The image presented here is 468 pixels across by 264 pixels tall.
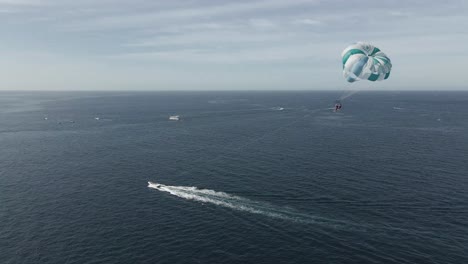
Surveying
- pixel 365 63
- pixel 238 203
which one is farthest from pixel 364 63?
pixel 238 203

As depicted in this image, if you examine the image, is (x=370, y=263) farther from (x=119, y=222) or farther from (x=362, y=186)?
(x=119, y=222)

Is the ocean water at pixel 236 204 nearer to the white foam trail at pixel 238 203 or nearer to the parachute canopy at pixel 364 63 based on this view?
the white foam trail at pixel 238 203

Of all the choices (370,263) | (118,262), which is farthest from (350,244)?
(118,262)

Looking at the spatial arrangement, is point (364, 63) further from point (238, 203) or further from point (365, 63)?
point (238, 203)

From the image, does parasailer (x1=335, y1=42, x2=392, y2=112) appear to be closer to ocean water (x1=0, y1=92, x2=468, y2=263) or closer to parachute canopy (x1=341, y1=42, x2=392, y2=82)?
parachute canopy (x1=341, y1=42, x2=392, y2=82)

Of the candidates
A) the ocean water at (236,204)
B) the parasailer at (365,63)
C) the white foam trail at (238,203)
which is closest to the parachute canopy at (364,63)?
the parasailer at (365,63)
